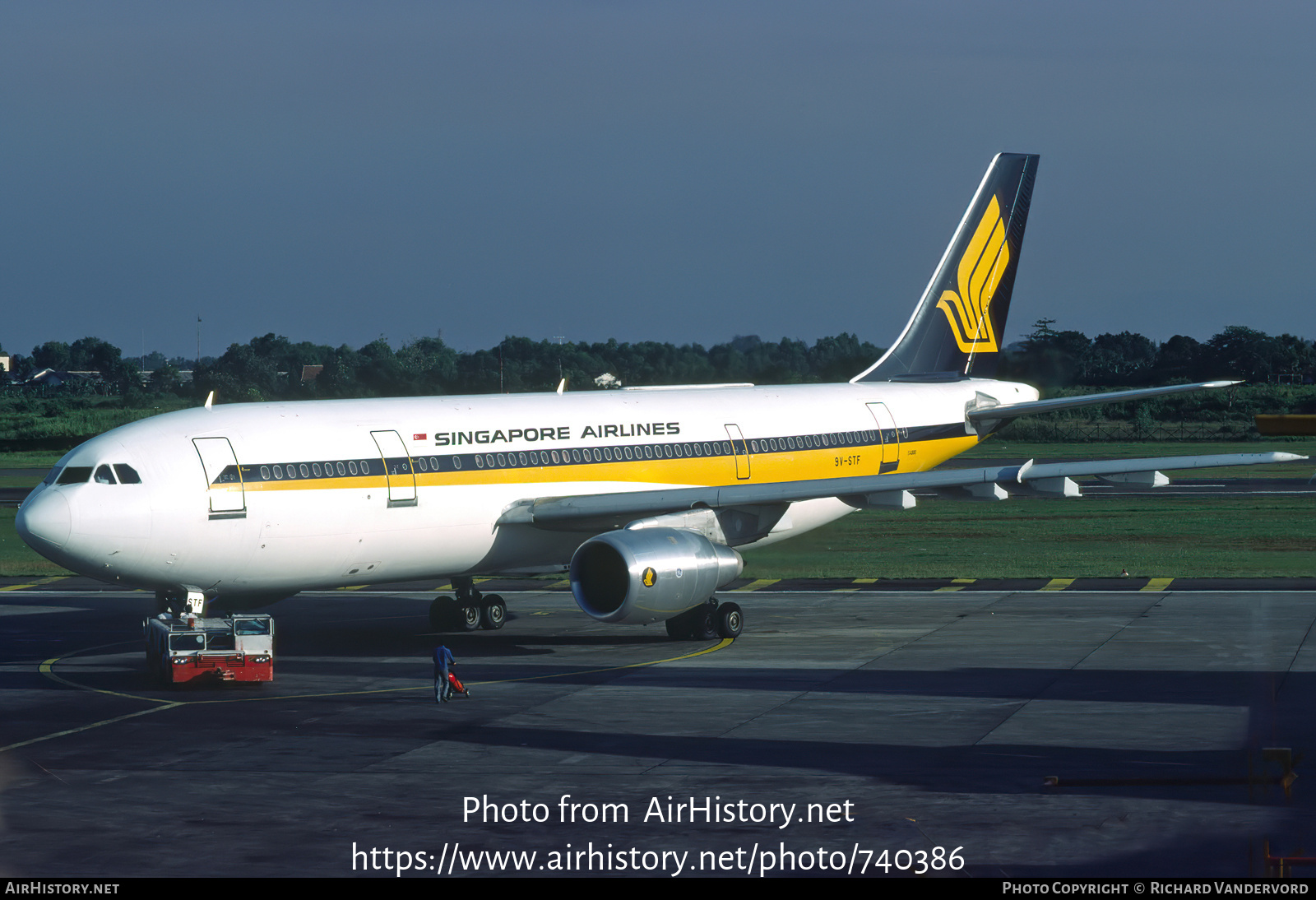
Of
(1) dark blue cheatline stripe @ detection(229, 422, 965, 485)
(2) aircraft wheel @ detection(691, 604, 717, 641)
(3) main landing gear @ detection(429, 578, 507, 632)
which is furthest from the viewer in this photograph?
(3) main landing gear @ detection(429, 578, 507, 632)

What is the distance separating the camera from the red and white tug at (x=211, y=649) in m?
28.4

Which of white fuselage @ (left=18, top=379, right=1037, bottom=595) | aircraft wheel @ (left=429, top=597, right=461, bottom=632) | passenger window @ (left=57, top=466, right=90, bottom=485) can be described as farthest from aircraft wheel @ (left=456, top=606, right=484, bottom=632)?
passenger window @ (left=57, top=466, right=90, bottom=485)

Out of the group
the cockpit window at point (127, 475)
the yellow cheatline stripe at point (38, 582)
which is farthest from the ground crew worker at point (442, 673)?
the yellow cheatline stripe at point (38, 582)

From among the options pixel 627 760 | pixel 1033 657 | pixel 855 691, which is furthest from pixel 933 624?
pixel 627 760

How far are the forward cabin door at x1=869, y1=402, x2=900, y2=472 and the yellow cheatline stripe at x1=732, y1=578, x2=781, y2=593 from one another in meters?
6.23

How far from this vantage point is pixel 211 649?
28.8 meters

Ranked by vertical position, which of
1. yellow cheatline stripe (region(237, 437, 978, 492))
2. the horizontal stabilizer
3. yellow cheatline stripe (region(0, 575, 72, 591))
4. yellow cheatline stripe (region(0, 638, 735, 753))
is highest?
the horizontal stabilizer

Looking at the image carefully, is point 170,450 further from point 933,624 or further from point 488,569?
point 933,624

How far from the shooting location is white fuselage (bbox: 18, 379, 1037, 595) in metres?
28.4

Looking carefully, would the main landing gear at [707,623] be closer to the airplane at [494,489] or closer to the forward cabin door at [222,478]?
the airplane at [494,489]

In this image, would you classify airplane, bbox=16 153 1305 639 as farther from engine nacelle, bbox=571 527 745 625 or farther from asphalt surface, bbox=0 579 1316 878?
asphalt surface, bbox=0 579 1316 878

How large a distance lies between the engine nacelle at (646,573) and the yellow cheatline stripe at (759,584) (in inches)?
479

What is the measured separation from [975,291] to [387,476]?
66.5 ft
